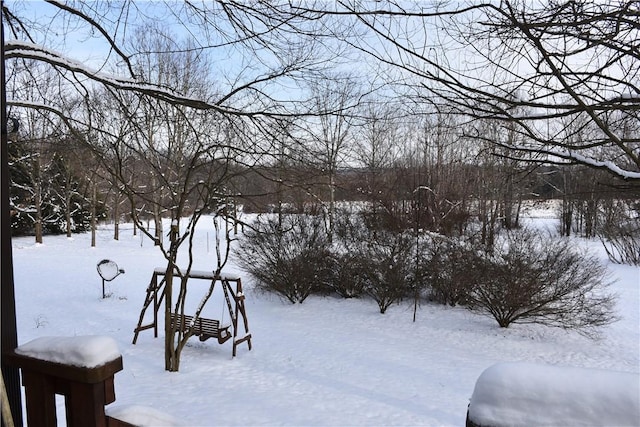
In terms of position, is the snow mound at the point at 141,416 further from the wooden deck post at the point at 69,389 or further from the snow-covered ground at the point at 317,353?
the snow-covered ground at the point at 317,353

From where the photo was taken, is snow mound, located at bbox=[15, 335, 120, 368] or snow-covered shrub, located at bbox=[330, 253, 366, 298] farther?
snow-covered shrub, located at bbox=[330, 253, 366, 298]

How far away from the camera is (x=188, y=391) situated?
17.8ft

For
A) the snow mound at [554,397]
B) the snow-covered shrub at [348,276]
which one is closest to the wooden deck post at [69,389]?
the snow mound at [554,397]

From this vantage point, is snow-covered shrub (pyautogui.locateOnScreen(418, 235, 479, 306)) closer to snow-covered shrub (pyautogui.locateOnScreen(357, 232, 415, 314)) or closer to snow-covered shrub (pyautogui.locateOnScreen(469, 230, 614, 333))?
snow-covered shrub (pyautogui.locateOnScreen(357, 232, 415, 314))

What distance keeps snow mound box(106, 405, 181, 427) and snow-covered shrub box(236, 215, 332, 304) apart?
375 inches

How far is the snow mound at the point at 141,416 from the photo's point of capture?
3.28ft

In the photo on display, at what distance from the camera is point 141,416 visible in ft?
3.40

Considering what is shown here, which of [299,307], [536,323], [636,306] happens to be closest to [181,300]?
[299,307]

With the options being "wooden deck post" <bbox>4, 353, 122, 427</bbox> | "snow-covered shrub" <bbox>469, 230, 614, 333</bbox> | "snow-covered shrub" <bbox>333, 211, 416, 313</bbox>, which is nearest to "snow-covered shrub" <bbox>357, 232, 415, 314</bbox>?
"snow-covered shrub" <bbox>333, 211, 416, 313</bbox>

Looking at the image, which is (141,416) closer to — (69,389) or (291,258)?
(69,389)

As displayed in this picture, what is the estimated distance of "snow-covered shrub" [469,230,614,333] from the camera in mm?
8523

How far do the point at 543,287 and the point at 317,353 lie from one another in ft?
16.3

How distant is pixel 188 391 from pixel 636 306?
35.1 feet

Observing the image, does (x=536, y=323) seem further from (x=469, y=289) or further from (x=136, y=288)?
(x=136, y=288)
